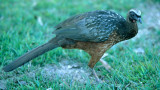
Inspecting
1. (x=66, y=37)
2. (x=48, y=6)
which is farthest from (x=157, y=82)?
(x=48, y=6)

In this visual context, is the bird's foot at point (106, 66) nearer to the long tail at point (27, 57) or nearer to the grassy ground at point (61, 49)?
the grassy ground at point (61, 49)

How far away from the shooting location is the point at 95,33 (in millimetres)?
4289

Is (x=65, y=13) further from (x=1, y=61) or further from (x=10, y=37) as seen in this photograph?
(x=1, y=61)

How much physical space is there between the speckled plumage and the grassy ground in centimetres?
59

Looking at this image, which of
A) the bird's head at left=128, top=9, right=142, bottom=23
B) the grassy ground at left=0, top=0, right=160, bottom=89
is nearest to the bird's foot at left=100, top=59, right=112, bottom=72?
the grassy ground at left=0, top=0, right=160, bottom=89

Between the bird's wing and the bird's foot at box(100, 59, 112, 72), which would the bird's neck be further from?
the bird's foot at box(100, 59, 112, 72)

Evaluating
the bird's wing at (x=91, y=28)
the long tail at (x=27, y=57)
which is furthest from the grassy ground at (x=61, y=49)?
the bird's wing at (x=91, y=28)

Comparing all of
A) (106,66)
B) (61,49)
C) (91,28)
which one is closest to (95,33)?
(91,28)

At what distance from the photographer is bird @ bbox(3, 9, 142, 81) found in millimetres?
4281

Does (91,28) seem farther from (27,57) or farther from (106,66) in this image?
(27,57)

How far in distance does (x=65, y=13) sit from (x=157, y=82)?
4537 millimetres

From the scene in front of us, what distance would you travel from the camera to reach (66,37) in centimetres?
434

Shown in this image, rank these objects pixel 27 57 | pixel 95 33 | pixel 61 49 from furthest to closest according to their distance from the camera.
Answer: pixel 61 49, pixel 95 33, pixel 27 57

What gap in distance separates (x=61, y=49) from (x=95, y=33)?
1345 millimetres
